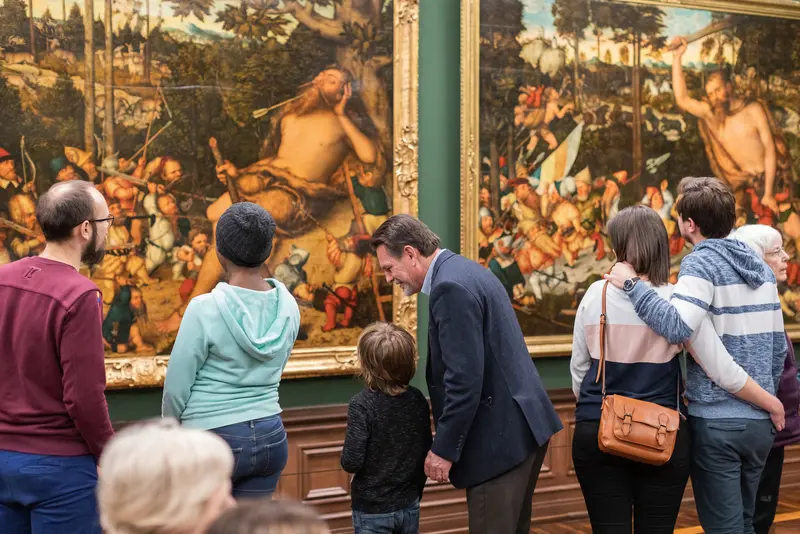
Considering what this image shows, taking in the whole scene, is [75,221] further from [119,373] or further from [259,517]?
[119,373]

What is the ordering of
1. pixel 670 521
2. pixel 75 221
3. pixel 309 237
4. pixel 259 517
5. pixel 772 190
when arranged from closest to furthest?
1. pixel 259 517
2. pixel 75 221
3. pixel 670 521
4. pixel 309 237
5. pixel 772 190

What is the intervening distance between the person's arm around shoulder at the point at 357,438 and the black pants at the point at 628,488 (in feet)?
3.04

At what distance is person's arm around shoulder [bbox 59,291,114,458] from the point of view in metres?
3.05

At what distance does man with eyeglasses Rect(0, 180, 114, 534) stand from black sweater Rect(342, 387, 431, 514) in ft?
3.63

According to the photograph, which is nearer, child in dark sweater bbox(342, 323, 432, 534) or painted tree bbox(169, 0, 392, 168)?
child in dark sweater bbox(342, 323, 432, 534)

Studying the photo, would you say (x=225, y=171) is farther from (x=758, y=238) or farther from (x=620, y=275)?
(x=758, y=238)

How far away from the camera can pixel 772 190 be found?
710cm

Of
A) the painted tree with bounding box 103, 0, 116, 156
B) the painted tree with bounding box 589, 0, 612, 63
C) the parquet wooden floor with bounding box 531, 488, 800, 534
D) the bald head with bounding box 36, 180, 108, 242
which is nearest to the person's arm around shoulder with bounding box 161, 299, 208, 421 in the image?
the bald head with bounding box 36, 180, 108, 242

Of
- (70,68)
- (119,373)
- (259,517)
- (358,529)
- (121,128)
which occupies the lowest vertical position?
(358,529)

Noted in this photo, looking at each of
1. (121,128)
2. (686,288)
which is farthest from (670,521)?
(121,128)

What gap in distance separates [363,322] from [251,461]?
262 centimetres

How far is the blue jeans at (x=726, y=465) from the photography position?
3730 mm

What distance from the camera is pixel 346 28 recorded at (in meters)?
5.76

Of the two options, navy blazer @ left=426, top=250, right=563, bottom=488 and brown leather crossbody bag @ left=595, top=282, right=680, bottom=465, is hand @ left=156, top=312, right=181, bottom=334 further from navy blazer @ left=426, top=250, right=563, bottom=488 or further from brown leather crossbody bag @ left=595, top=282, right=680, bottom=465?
brown leather crossbody bag @ left=595, top=282, right=680, bottom=465
